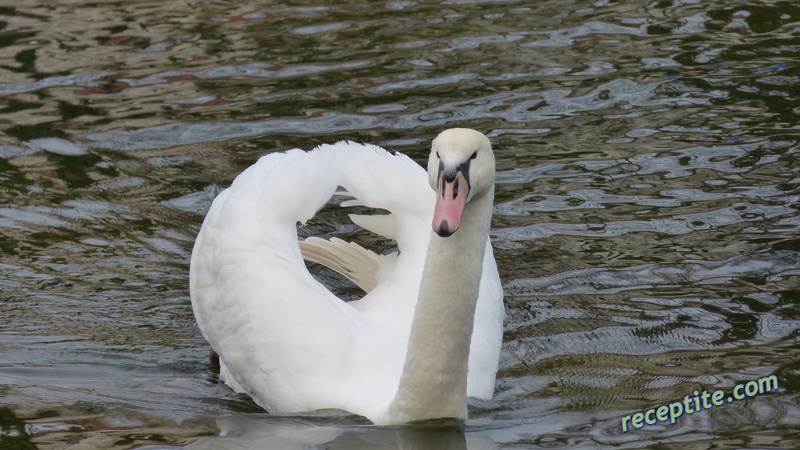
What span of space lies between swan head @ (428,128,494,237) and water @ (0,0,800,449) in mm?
921

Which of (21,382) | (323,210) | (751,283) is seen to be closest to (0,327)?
(21,382)

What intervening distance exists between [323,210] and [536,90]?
2382 millimetres

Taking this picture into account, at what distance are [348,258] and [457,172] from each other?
6.62 feet

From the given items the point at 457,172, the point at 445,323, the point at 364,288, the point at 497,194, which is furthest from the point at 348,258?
the point at 457,172

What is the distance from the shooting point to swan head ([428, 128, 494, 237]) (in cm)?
436

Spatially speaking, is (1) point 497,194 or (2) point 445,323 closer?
(2) point 445,323

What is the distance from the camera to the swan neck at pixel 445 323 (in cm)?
462

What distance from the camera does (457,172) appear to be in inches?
174

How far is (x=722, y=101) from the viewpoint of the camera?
8.88m

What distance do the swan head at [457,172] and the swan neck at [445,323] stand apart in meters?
0.14

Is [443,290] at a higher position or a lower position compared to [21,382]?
higher

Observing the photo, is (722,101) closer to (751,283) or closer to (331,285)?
(751,283)

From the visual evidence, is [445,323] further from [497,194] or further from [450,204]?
[497,194]

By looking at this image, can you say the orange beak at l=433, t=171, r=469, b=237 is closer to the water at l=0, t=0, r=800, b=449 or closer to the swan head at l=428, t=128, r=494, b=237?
the swan head at l=428, t=128, r=494, b=237
